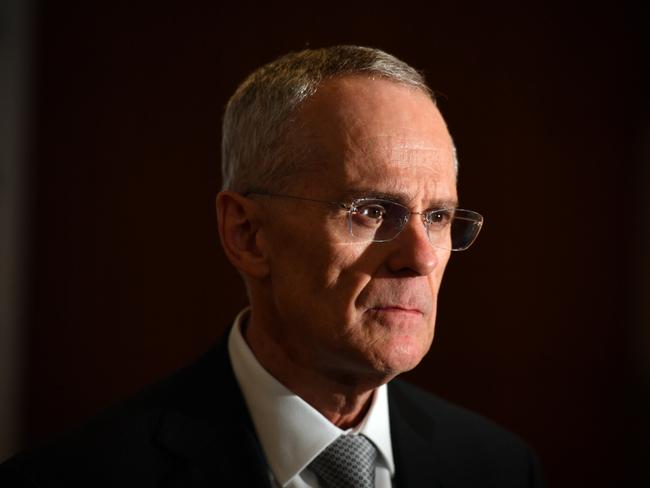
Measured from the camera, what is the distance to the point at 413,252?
1309mm

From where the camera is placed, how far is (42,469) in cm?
134

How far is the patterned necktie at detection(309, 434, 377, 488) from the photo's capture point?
1.38 m

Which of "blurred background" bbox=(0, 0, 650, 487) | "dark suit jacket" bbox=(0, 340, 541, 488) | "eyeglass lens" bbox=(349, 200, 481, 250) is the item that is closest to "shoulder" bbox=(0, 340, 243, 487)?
"dark suit jacket" bbox=(0, 340, 541, 488)

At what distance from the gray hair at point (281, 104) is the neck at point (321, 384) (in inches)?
14.0

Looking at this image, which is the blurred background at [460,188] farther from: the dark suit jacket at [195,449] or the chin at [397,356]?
the chin at [397,356]

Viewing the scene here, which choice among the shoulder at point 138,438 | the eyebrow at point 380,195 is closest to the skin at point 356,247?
the eyebrow at point 380,195

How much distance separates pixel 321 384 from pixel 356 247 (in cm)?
32

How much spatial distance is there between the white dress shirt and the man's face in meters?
0.12

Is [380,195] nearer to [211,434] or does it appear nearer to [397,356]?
[397,356]

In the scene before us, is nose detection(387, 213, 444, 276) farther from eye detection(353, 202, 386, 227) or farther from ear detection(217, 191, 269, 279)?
ear detection(217, 191, 269, 279)

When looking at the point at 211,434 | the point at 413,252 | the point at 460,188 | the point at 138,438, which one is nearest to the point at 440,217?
the point at 413,252

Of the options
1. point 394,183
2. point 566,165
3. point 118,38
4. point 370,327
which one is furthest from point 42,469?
point 566,165

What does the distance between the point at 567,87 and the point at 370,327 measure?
6.09 ft

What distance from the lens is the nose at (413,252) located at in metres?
1.31
